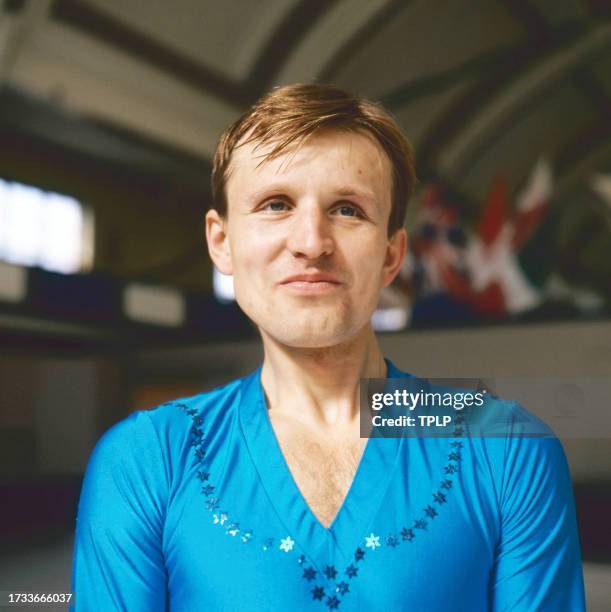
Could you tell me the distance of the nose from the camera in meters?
0.71

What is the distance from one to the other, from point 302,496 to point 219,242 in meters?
0.33

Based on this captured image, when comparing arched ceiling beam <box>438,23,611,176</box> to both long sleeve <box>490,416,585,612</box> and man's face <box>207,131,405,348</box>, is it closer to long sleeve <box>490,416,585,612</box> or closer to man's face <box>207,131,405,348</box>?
man's face <box>207,131,405,348</box>

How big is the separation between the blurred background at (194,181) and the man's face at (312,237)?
31cm

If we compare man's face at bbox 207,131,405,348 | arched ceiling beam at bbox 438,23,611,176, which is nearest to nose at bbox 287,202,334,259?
man's face at bbox 207,131,405,348

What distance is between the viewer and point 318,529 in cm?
71

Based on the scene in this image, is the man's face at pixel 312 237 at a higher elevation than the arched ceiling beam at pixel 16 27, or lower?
lower

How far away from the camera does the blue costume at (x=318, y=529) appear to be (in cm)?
68

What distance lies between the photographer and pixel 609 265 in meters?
1.35

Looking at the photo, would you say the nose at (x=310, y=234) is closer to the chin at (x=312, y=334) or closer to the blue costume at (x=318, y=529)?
the chin at (x=312, y=334)

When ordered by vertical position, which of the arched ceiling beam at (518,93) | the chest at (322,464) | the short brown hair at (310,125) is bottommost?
the chest at (322,464)

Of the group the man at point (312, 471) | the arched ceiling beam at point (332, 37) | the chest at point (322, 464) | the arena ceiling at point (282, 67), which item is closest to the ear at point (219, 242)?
the man at point (312, 471)

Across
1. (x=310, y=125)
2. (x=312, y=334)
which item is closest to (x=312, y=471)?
(x=312, y=334)

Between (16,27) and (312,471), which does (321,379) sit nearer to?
(312,471)

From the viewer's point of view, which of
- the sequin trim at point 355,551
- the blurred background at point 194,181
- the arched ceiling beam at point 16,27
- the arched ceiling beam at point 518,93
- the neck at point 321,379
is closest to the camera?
the sequin trim at point 355,551
